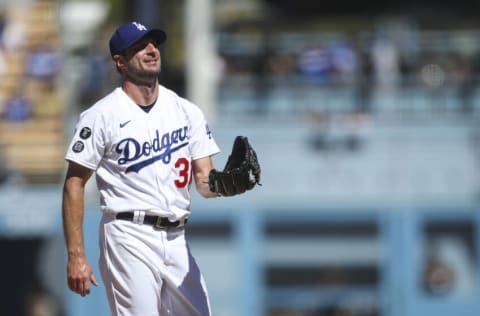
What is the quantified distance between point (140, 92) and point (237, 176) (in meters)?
A: 0.65

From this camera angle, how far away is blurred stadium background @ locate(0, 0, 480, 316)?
51.4ft

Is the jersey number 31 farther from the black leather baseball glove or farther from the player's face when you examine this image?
the player's face

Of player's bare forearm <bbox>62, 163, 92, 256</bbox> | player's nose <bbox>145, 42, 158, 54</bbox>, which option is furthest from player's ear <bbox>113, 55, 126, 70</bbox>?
player's bare forearm <bbox>62, 163, 92, 256</bbox>

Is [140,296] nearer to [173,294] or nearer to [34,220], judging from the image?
[173,294]

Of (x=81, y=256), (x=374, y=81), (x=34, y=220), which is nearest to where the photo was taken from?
(x=81, y=256)

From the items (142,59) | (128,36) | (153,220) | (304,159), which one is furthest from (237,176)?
(304,159)

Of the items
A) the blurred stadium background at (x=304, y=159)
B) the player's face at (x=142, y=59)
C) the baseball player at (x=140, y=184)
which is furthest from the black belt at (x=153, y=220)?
the blurred stadium background at (x=304, y=159)

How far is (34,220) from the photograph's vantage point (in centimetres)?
1527

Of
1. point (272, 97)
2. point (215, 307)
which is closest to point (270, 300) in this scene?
point (215, 307)

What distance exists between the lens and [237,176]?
5.96 meters

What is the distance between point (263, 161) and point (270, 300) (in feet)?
6.71

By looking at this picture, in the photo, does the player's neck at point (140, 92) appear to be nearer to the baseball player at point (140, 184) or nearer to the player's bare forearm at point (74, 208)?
the baseball player at point (140, 184)

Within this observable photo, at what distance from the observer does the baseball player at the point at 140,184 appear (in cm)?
585

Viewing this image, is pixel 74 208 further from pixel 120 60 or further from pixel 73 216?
pixel 120 60
